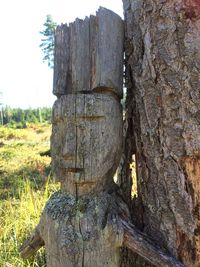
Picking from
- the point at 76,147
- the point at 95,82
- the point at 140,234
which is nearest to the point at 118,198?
the point at 140,234

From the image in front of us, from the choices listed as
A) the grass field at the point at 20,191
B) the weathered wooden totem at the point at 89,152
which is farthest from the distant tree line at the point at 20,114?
the weathered wooden totem at the point at 89,152

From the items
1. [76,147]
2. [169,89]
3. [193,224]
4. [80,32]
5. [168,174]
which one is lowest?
[193,224]

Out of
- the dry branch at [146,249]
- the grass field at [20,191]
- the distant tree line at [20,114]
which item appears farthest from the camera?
the distant tree line at [20,114]

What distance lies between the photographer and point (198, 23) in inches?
75.5

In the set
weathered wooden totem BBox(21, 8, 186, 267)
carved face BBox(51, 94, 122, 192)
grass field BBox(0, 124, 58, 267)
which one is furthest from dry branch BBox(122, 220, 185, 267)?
grass field BBox(0, 124, 58, 267)

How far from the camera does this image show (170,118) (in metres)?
1.95

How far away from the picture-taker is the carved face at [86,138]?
1.99 metres

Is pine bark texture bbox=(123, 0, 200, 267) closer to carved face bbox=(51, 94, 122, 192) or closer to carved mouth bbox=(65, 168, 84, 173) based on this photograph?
carved face bbox=(51, 94, 122, 192)

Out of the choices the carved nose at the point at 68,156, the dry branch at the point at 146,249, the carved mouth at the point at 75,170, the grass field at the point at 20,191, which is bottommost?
the grass field at the point at 20,191

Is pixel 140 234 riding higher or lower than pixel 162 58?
lower

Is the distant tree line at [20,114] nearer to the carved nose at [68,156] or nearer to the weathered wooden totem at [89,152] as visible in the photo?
the weathered wooden totem at [89,152]

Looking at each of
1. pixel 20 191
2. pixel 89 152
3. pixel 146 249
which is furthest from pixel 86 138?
pixel 20 191

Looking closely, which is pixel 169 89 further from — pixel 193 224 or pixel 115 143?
pixel 193 224

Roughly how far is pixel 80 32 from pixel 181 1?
1.70 ft
